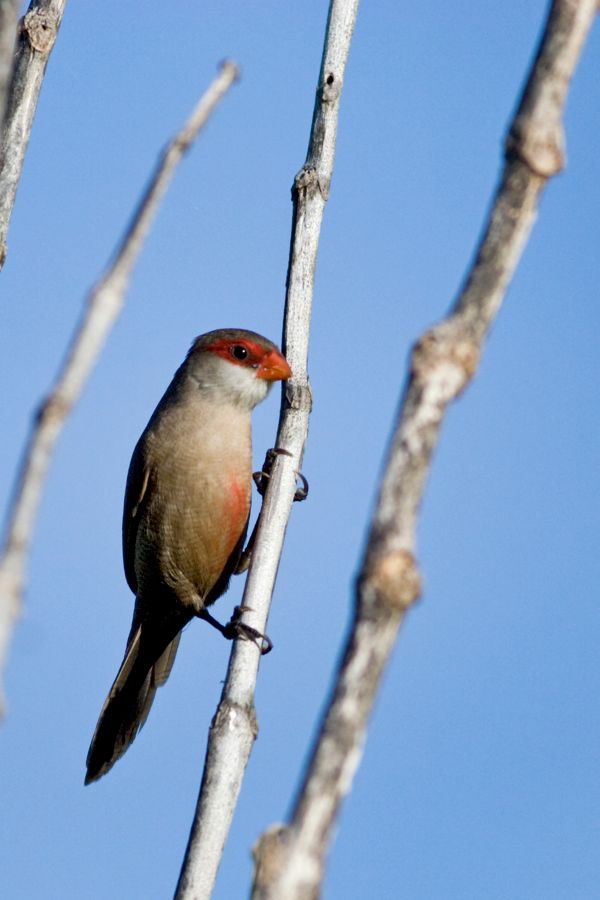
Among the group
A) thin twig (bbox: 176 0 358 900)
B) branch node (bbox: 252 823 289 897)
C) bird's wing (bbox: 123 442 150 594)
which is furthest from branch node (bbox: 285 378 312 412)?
branch node (bbox: 252 823 289 897)

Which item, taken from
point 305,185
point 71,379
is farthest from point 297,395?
point 71,379

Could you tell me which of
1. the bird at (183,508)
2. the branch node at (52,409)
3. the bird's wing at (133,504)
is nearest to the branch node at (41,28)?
the bird at (183,508)

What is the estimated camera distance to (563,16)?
5.61 feet

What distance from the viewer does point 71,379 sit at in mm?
1384

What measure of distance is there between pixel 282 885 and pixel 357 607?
34 centimetres

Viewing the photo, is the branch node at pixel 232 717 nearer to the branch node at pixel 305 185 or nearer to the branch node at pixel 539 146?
the branch node at pixel 305 185

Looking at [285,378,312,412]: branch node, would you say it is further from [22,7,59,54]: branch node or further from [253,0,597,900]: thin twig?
[253,0,597,900]: thin twig

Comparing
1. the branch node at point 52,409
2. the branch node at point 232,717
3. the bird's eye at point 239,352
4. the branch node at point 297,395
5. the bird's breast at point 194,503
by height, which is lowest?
the branch node at point 52,409

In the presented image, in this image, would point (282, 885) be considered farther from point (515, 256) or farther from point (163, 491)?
point (163, 491)

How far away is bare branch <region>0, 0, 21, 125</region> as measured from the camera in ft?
5.65

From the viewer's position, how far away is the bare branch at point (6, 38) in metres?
1.72

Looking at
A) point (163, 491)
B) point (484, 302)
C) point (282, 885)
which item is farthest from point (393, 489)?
point (163, 491)

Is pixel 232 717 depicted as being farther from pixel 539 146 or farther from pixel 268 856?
pixel 539 146

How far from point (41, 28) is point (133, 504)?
9.96ft
